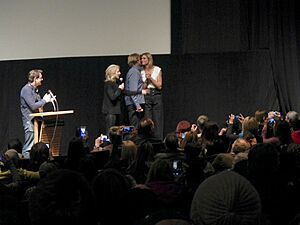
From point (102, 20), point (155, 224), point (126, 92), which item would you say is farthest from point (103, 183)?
point (102, 20)

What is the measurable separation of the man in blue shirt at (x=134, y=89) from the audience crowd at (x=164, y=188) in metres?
2.94

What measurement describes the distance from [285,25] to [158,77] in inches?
96.3

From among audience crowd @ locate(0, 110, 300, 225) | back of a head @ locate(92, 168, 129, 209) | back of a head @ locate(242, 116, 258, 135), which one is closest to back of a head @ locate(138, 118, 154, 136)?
audience crowd @ locate(0, 110, 300, 225)

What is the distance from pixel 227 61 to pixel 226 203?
870 centimetres

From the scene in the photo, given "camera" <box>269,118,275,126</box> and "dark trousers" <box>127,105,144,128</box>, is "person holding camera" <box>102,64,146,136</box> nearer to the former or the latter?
"dark trousers" <box>127,105,144,128</box>

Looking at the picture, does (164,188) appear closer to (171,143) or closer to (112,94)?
(171,143)

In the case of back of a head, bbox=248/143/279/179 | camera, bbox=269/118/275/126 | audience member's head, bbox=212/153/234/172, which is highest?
back of a head, bbox=248/143/279/179

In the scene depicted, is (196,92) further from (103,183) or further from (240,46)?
(103,183)

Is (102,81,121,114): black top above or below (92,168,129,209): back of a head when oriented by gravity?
above

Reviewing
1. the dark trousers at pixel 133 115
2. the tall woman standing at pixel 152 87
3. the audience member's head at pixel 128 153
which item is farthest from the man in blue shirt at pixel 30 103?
the audience member's head at pixel 128 153

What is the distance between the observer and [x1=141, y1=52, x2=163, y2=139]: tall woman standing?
32.2 ft

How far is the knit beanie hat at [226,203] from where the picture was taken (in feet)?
6.49

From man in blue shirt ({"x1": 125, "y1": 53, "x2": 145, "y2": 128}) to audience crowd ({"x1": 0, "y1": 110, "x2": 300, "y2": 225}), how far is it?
2939 millimetres

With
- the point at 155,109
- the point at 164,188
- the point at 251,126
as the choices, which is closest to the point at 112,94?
the point at 155,109
